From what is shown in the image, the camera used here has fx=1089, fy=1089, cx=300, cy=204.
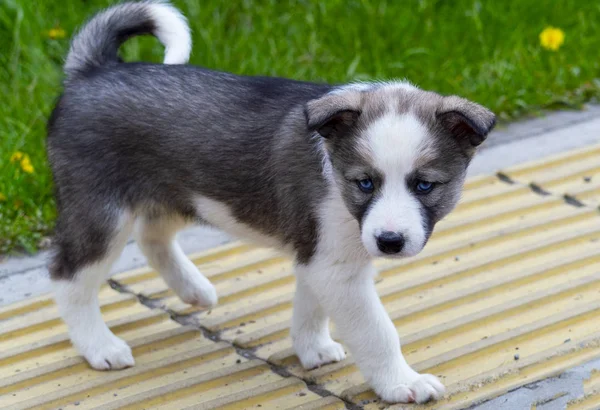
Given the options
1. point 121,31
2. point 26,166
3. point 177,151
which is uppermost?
point 121,31

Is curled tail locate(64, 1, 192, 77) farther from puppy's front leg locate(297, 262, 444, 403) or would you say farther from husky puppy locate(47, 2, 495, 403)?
puppy's front leg locate(297, 262, 444, 403)

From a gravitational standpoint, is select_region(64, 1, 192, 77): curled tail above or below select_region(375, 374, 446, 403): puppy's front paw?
above

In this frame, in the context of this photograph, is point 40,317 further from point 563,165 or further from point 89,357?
point 563,165

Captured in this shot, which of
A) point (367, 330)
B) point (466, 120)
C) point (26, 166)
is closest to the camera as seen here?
point (466, 120)

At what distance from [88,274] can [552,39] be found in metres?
3.74

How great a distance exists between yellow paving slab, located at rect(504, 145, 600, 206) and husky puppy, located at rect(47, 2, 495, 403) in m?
1.83

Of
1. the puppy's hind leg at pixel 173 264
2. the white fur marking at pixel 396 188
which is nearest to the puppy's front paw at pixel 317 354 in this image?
the puppy's hind leg at pixel 173 264

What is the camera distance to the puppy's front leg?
144 inches

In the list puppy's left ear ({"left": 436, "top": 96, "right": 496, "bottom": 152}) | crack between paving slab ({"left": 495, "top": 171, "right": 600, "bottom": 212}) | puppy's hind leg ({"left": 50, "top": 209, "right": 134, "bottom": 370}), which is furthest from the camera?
crack between paving slab ({"left": 495, "top": 171, "right": 600, "bottom": 212})

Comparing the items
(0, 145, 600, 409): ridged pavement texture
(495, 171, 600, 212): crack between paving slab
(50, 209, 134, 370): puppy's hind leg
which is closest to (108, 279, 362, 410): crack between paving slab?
(0, 145, 600, 409): ridged pavement texture

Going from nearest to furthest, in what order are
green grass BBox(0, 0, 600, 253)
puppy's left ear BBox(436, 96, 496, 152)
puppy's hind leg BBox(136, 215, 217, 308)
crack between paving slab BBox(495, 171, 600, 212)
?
puppy's left ear BBox(436, 96, 496, 152)
puppy's hind leg BBox(136, 215, 217, 308)
crack between paving slab BBox(495, 171, 600, 212)
green grass BBox(0, 0, 600, 253)

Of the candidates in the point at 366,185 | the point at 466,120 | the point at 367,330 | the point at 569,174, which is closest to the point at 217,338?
the point at 367,330

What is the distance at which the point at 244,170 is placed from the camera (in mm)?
3910

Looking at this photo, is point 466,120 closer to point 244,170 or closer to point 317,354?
point 244,170
